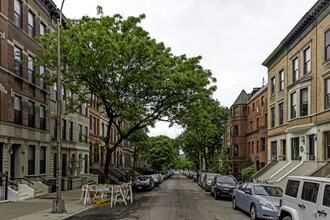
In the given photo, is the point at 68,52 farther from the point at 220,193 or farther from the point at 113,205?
the point at 220,193

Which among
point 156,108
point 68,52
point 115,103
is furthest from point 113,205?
point 68,52

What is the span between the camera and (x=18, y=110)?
2170 cm

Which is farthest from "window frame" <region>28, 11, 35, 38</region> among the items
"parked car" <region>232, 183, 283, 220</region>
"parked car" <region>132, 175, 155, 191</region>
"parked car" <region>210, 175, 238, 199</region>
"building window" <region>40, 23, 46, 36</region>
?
"parked car" <region>232, 183, 283, 220</region>

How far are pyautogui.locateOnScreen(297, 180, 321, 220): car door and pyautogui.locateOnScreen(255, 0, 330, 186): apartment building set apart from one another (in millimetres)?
13267

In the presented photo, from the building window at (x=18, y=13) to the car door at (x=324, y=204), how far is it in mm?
21105

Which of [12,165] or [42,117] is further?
[42,117]

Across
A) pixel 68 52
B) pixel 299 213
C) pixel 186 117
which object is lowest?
pixel 299 213

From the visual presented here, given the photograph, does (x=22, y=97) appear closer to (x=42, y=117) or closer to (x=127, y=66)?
(x=42, y=117)

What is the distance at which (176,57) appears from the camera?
22.0m

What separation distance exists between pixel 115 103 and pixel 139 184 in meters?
11.1

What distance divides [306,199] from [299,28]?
68.6ft

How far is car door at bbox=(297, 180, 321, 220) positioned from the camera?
24.6ft

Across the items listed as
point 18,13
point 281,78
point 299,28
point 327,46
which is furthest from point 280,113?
point 18,13

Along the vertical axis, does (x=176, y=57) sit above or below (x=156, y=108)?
above
